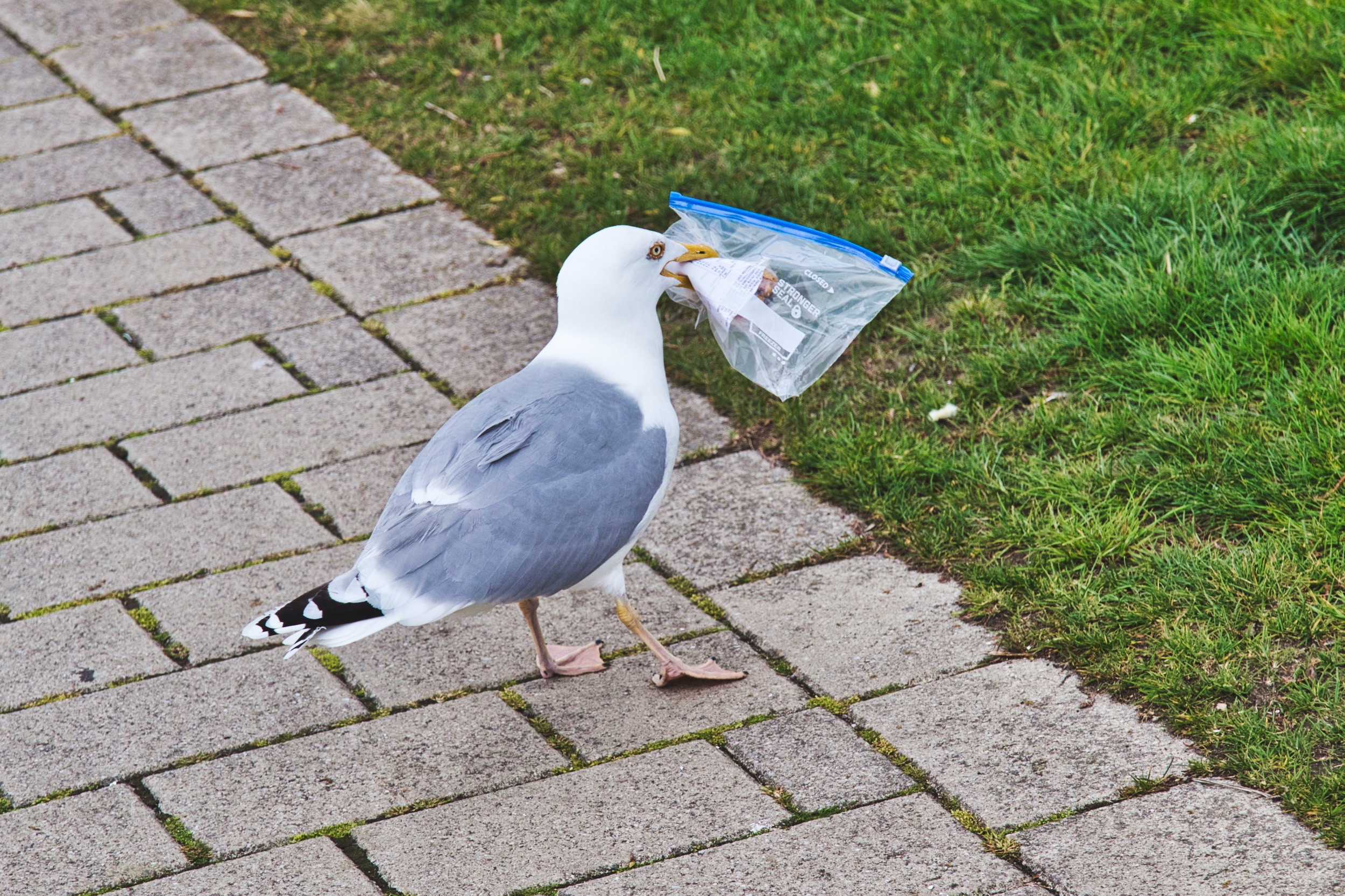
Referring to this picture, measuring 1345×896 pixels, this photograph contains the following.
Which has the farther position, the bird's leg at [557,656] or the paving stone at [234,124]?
the paving stone at [234,124]

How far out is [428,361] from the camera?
4.37 m

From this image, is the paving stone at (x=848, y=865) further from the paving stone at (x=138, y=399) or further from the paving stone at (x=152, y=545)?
the paving stone at (x=138, y=399)

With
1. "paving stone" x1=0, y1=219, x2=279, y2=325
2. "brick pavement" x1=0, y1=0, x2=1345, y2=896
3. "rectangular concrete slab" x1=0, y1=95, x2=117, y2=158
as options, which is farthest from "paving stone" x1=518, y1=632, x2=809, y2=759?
"rectangular concrete slab" x1=0, y1=95, x2=117, y2=158

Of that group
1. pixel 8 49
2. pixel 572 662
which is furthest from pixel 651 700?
pixel 8 49

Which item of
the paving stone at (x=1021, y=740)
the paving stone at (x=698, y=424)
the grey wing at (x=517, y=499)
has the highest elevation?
the grey wing at (x=517, y=499)

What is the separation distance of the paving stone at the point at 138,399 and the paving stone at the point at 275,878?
180 centimetres

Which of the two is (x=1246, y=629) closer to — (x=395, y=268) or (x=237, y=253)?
(x=395, y=268)

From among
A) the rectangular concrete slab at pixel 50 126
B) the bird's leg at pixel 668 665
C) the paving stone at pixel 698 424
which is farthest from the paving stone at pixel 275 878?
the rectangular concrete slab at pixel 50 126

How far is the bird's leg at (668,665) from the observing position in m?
3.11

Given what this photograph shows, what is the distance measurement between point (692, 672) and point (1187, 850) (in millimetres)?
1075

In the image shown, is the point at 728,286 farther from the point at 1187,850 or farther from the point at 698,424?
the point at 1187,850

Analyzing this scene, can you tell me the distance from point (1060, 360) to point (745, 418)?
35.0 inches

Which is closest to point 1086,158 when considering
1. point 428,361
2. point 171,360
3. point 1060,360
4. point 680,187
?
point 1060,360

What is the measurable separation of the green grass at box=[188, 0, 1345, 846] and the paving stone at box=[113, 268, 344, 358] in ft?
2.46
